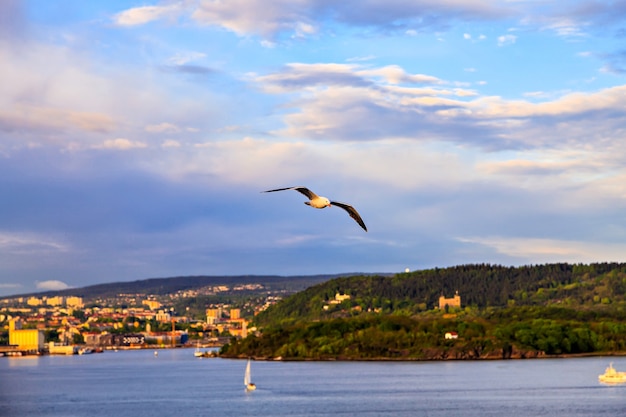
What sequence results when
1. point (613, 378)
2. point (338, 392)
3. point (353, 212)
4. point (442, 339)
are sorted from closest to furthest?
point (353, 212)
point (338, 392)
point (613, 378)
point (442, 339)

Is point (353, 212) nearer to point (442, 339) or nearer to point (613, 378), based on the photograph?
point (613, 378)

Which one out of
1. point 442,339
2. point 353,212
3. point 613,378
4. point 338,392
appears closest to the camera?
point 353,212

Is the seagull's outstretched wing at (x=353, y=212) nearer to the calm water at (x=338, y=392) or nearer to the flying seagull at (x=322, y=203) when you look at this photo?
the flying seagull at (x=322, y=203)

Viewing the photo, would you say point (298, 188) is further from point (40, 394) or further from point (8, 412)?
point (40, 394)

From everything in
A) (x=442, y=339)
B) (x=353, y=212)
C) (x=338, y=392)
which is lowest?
(x=338, y=392)

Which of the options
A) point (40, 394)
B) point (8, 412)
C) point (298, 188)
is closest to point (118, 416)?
point (8, 412)

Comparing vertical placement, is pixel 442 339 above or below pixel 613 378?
above

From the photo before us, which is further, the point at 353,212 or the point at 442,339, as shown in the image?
the point at 442,339

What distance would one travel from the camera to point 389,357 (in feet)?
512

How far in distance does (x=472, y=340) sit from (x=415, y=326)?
35.0 feet

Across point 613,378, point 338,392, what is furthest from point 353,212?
point 613,378

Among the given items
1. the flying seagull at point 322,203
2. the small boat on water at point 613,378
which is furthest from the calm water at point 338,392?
the flying seagull at point 322,203

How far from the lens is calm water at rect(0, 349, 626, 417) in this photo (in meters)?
80.4

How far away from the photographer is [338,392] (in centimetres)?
9431
